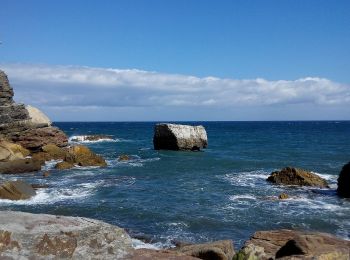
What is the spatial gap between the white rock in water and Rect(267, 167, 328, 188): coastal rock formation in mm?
28723

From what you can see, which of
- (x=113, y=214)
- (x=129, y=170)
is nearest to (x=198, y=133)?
(x=129, y=170)

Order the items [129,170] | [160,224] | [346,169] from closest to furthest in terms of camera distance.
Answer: [160,224] < [346,169] < [129,170]

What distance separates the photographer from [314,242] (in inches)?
460

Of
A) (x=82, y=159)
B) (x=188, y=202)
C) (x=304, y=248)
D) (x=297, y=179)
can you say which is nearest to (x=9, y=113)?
(x=82, y=159)

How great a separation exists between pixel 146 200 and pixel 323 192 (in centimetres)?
1145

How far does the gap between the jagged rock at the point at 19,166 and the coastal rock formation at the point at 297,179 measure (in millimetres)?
20230

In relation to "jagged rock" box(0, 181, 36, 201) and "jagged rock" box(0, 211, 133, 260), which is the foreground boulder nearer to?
"jagged rock" box(0, 211, 133, 260)

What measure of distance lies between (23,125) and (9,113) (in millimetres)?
1930

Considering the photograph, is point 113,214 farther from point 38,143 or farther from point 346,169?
point 38,143

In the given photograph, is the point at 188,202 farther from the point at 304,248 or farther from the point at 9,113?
the point at 9,113

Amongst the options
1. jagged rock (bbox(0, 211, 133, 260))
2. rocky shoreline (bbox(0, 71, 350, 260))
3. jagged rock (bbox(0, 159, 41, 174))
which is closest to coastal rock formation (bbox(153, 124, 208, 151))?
jagged rock (bbox(0, 159, 41, 174))

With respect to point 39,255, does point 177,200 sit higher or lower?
lower

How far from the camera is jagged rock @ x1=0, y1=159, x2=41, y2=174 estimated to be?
37406mm

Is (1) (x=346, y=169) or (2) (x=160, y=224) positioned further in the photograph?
(1) (x=346, y=169)
